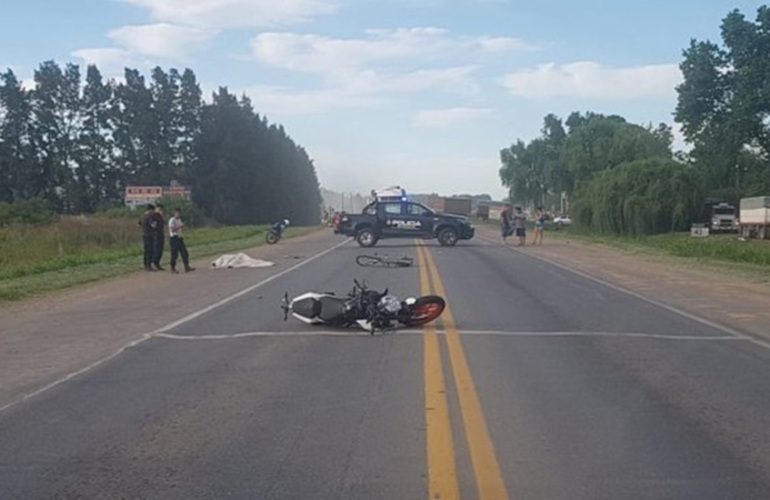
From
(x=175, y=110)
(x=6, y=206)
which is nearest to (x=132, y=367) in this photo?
(x=6, y=206)

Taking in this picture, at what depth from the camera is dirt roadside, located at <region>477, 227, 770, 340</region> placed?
15.6 metres

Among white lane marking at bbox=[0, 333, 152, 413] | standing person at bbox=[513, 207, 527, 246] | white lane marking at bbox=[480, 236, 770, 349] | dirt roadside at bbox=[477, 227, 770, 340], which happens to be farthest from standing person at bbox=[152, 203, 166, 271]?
standing person at bbox=[513, 207, 527, 246]

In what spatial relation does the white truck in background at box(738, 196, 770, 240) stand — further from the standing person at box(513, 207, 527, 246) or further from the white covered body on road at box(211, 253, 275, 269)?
the white covered body on road at box(211, 253, 275, 269)

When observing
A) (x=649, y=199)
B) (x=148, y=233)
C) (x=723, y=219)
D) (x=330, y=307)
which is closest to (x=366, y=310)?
(x=330, y=307)

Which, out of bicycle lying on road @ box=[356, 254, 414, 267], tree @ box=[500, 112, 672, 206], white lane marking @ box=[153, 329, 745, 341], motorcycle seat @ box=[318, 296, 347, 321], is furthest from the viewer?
tree @ box=[500, 112, 672, 206]

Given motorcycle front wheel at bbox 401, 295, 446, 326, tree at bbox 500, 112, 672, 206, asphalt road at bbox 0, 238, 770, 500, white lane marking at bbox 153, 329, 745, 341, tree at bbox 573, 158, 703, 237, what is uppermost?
tree at bbox 500, 112, 672, 206

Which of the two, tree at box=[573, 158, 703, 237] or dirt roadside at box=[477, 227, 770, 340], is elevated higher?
tree at box=[573, 158, 703, 237]

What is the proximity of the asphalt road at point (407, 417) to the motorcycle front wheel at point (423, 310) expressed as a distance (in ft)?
1.01

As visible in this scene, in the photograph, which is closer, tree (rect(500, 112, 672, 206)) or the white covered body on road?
the white covered body on road

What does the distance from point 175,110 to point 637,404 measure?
95184mm

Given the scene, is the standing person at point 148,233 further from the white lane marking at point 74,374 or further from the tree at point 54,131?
the tree at point 54,131

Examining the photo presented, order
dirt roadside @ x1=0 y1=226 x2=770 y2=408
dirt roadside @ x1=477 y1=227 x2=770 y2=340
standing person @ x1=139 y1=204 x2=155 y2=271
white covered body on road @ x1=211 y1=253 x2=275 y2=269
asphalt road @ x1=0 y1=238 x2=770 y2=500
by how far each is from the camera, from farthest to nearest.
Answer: white covered body on road @ x1=211 y1=253 x2=275 y2=269, standing person @ x1=139 y1=204 x2=155 y2=271, dirt roadside @ x1=477 y1=227 x2=770 y2=340, dirt roadside @ x1=0 y1=226 x2=770 y2=408, asphalt road @ x1=0 y1=238 x2=770 y2=500

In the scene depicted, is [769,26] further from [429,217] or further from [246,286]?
[246,286]

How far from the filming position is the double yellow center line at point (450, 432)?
5.85 m
